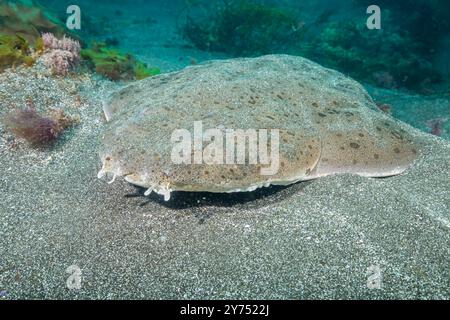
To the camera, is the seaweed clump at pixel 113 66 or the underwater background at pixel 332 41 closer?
the seaweed clump at pixel 113 66

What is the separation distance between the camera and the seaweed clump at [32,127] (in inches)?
206

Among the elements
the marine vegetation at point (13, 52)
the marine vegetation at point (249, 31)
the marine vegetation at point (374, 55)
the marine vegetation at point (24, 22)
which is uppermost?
the marine vegetation at point (24, 22)

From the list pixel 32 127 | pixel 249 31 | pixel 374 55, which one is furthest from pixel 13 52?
pixel 374 55

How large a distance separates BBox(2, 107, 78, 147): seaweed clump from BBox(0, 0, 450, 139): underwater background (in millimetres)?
5434

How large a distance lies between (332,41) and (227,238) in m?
16.0

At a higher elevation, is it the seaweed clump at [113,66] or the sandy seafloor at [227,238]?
the seaweed clump at [113,66]

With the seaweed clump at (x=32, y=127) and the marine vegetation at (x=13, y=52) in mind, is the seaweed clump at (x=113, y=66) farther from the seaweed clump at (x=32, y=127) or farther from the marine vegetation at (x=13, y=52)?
the seaweed clump at (x=32, y=127)

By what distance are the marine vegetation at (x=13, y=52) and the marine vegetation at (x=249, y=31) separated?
11387 mm

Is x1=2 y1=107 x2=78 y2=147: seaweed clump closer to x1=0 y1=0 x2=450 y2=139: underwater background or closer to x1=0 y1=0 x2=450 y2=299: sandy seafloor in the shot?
x1=0 y1=0 x2=450 y2=299: sandy seafloor

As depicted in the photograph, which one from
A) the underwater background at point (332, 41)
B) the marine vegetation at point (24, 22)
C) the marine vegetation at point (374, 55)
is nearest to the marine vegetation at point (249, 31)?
the underwater background at point (332, 41)

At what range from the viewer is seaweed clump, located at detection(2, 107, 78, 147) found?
17.2ft

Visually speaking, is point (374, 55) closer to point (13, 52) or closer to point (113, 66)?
point (113, 66)
